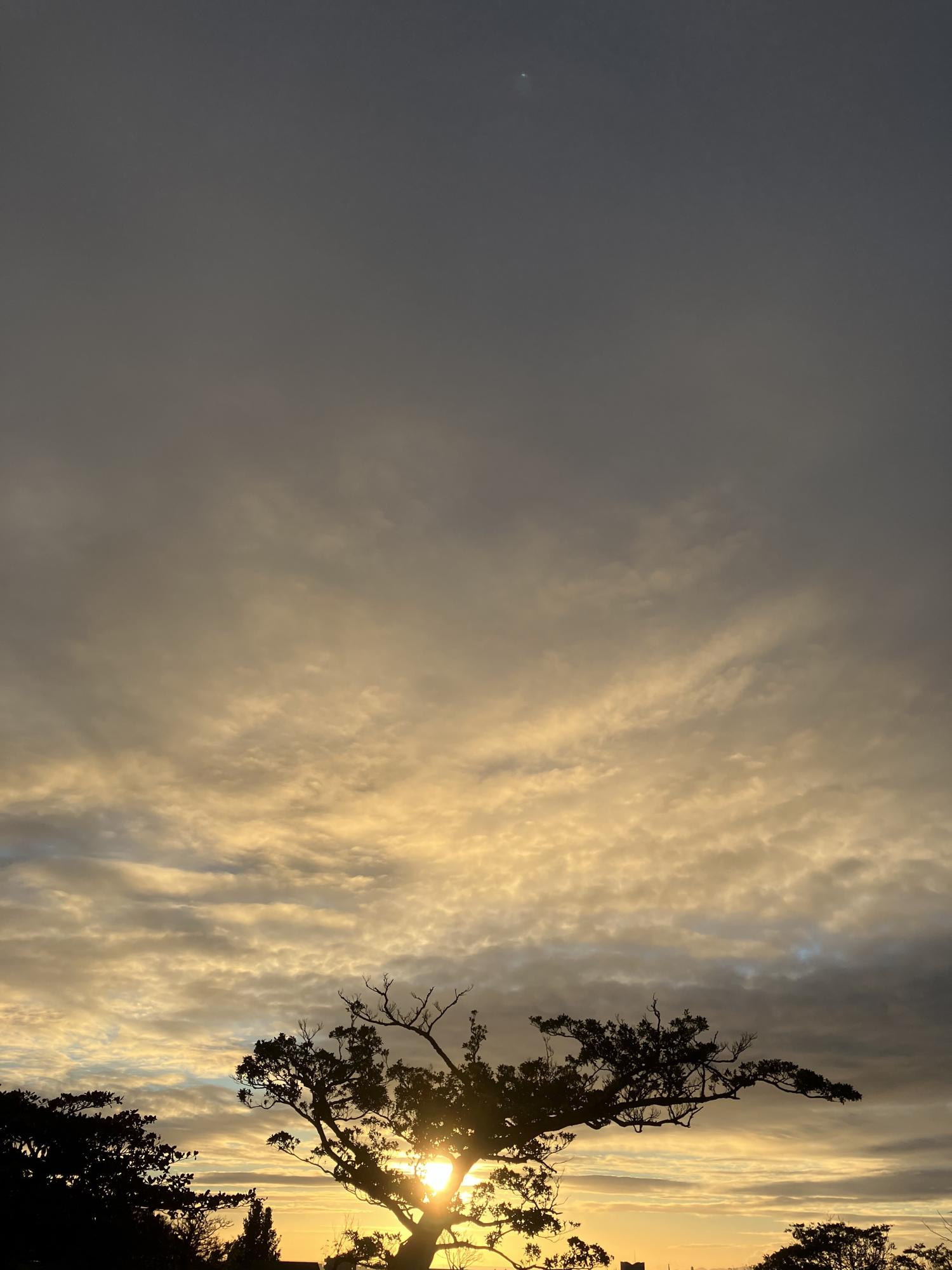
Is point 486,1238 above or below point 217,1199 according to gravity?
below

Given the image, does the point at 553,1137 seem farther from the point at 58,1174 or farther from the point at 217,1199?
the point at 58,1174

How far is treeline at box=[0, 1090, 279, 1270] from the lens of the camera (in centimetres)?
2103

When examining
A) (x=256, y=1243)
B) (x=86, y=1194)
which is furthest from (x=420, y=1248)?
(x=256, y=1243)

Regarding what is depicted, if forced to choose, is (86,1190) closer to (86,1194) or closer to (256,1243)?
(86,1194)

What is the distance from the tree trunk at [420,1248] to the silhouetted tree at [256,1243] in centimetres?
2520

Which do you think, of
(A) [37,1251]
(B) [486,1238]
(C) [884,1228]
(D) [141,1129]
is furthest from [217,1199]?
(C) [884,1228]

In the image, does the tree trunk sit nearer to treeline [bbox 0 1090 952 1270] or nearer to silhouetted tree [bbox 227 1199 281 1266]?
treeline [bbox 0 1090 952 1270]

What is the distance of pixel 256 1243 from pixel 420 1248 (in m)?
42.6

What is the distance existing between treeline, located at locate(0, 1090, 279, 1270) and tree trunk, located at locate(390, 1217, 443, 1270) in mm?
6688

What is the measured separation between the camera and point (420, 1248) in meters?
27.2

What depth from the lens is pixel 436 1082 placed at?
2862cm

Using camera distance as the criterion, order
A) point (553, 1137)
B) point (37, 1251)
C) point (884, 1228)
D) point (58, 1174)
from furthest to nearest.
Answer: point (884, 1228), point (553, 1137), point (58, 1174), point (37, 1251)

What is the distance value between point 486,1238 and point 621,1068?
6.94 metres

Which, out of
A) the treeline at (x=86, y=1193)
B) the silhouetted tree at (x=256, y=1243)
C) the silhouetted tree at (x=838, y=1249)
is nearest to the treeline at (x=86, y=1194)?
the treeline at (x=86, y=1193)
